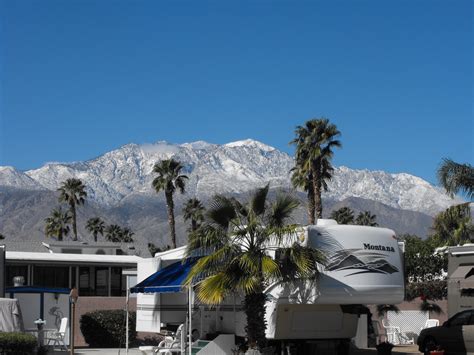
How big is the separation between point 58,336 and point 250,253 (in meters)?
9.39

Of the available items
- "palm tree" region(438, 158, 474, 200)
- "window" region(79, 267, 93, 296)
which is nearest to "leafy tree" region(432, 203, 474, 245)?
"palm tree" region(438, 158, 474, 200)

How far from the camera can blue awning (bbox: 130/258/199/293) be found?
819 inches

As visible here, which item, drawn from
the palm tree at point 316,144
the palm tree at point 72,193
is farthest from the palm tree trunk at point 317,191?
the palm tree at point 72,193

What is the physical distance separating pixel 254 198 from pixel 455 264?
8900 millimetres

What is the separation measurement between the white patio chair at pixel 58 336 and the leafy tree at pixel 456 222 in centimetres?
1386

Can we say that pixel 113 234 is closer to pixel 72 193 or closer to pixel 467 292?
pixel 72 193

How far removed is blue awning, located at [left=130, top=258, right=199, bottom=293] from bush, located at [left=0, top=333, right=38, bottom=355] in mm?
3048

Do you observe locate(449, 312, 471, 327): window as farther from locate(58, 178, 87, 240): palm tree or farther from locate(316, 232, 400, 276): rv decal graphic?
locate(58, 178, 87, 240): palm tree

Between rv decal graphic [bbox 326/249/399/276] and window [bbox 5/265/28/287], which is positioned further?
window [bbox 5/265/28/287]

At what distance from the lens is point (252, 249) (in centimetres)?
1994

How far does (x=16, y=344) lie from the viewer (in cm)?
1995

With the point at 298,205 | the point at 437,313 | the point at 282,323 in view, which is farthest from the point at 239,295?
the point at 437,313

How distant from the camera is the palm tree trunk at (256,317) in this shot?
19.5 m

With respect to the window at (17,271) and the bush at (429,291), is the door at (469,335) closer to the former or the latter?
the bush at (429,291)
